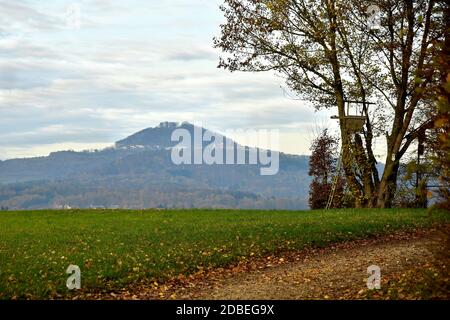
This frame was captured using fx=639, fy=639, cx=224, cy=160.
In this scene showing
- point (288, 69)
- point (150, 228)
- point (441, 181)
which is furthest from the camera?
point (288, 69)

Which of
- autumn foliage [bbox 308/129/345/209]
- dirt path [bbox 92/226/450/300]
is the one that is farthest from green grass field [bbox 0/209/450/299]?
autumn foliage [bbox 308/129/345/209]

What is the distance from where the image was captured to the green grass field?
15273 mm

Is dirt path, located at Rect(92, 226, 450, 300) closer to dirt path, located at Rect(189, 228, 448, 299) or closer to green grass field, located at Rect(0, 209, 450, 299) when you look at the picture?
dirt path, located at Rect(189, 228, 448, 299)

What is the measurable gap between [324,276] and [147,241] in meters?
6.92

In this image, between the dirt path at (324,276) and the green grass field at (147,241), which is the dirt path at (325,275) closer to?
the dirt path at (324,276)

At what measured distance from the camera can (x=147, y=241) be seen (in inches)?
795

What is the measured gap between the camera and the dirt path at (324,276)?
472 inches

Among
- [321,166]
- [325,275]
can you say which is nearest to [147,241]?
[325,275]

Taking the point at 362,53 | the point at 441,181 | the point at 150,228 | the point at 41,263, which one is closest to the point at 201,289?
the point at 41,263

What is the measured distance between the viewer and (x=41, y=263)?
16.6 metres

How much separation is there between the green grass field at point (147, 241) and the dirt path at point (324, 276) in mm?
561
